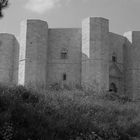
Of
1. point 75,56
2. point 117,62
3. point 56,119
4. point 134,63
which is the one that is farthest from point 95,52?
point 56,119

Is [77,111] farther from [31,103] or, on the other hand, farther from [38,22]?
[38,22]

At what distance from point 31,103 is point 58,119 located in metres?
1.20

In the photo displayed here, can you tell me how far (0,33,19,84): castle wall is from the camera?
34469 mm

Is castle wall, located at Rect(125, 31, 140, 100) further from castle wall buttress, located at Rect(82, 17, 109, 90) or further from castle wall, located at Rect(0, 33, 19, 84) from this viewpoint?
castle wall, located at Rect(0, 33, 19, 84)

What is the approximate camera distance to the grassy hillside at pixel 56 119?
31.3ft

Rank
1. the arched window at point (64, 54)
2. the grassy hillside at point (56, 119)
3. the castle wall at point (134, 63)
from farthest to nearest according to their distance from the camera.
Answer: the castle wall at point (134, 63), the arched window at point (64, 54), the grassy hillside at point (56, 119)

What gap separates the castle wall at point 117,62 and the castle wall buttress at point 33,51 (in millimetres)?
5586

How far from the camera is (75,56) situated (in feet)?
109

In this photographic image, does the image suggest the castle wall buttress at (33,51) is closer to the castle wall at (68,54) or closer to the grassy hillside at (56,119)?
the castle wall at (68,54)

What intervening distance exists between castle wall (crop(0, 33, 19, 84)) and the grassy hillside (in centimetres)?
2137

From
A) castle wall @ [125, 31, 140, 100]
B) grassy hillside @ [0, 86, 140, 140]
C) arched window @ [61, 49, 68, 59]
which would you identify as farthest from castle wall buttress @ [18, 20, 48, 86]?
grassy hillside @ [0, 86, 140, 140]

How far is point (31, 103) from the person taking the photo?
11.6 metres

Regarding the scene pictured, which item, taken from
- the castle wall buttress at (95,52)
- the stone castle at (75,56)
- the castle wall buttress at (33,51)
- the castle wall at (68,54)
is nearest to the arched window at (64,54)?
the stone castle at (75,56)

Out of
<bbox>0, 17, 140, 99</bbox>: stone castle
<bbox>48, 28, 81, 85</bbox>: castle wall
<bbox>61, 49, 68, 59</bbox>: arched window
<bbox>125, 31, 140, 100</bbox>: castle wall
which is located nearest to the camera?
<bbox>0, 17, 140, 99</bbox>: stone castle
